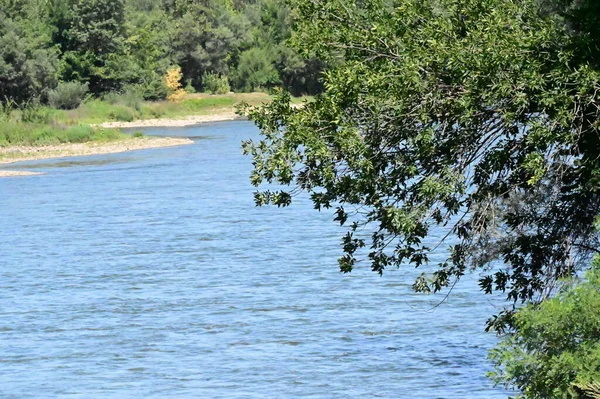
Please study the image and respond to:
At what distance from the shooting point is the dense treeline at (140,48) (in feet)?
246

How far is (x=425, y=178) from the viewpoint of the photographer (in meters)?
11.8

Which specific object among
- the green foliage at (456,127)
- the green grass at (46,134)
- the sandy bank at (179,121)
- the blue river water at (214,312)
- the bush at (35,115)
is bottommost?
the sandy bank at (179,121)

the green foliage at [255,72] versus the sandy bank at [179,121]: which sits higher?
the green foliage at [255,72]

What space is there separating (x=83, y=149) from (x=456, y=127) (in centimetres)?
5012

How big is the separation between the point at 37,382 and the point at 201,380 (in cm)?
236

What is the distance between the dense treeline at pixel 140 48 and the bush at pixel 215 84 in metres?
0.12

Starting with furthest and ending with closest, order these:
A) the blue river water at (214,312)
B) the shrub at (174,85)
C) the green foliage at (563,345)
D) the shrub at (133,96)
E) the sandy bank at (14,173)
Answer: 1. the shrub at (174,85)
2. the shrub at (133,96)
3. the sandy bank at (14,173)
4. the blue river water at (214,312)
5. the green foliage at (563,345)

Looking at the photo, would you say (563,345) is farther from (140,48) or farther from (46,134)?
(140,48)

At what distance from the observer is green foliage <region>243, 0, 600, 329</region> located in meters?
11.5

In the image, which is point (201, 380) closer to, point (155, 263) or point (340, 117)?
point (340, 117)

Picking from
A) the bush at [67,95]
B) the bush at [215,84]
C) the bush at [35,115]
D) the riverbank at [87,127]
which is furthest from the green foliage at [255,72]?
the bush at [35,115]

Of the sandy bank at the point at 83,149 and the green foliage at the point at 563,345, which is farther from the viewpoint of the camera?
the sandy bank at the point at 83,149

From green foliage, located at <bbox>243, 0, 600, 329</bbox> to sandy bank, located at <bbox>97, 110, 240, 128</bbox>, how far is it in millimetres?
64784

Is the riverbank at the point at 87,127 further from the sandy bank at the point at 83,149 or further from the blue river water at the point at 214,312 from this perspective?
the blue river water at the point at 214,312
